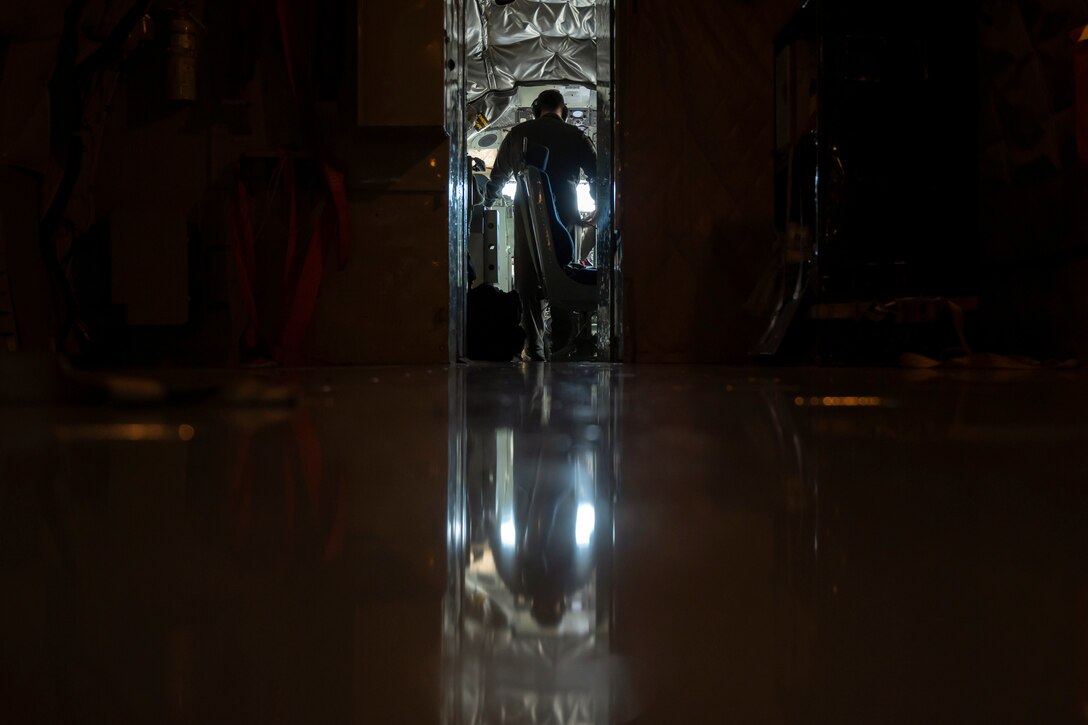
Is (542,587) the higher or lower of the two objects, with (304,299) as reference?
lower

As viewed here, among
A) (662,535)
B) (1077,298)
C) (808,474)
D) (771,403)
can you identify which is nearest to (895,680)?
(662,535)

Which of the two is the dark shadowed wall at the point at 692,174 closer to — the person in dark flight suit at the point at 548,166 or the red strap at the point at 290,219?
the person in dark flight suit at the point at 548,166

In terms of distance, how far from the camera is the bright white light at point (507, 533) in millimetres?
251

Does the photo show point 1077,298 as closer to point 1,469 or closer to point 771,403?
point 771,403

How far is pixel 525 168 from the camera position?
13.9ft

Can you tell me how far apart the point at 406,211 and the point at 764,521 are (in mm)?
3002

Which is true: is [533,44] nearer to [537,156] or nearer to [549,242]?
[537,156]

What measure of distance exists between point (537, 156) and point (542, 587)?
13.9 feet

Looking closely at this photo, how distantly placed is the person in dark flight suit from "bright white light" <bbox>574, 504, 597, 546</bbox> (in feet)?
13.2

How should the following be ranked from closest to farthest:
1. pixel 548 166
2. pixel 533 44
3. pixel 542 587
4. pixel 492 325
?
pixel 542 587, pixel 492 325, pixel 548 166, pixel 533 44

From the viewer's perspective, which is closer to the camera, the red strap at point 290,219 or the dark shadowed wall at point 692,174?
the red strap at point 290,219

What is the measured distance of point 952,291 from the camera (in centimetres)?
261

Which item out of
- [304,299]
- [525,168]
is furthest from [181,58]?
[525,168]

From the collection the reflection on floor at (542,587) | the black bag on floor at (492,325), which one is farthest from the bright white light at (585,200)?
the reflection on floor at (542,587)
